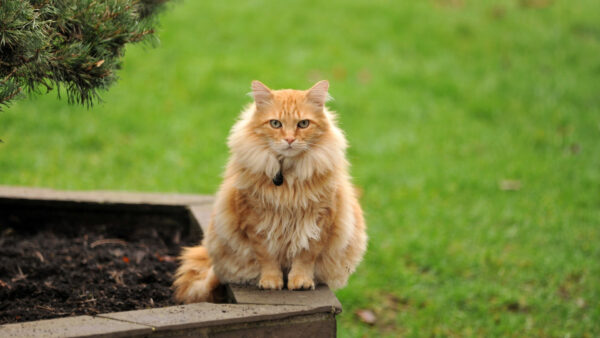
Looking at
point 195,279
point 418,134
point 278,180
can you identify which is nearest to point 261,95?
point 278,180

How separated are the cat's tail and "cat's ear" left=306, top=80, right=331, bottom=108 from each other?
0.91 m

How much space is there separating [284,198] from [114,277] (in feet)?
3.64

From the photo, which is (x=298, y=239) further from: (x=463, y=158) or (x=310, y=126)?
(x=463, y=158)

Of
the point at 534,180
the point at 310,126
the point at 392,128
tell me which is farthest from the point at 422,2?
the point at 310,126

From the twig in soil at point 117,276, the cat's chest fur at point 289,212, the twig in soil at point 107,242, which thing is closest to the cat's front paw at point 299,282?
the cat's chest fur at point 289,212

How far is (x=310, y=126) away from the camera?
2527mm

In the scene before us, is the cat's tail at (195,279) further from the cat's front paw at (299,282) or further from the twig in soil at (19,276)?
the twig in soil at (19,276)

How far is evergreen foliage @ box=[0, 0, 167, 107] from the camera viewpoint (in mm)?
2008

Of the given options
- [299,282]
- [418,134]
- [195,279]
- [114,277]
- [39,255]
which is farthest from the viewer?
[418,134]

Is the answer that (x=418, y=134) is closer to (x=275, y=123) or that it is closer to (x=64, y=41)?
(x=275, y=123)

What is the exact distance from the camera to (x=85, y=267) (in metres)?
3.15

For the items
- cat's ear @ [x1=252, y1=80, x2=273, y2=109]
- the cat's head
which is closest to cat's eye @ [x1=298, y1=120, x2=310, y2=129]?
the cat's head

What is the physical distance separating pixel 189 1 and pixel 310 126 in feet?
21.1

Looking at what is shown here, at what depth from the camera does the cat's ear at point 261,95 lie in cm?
253
